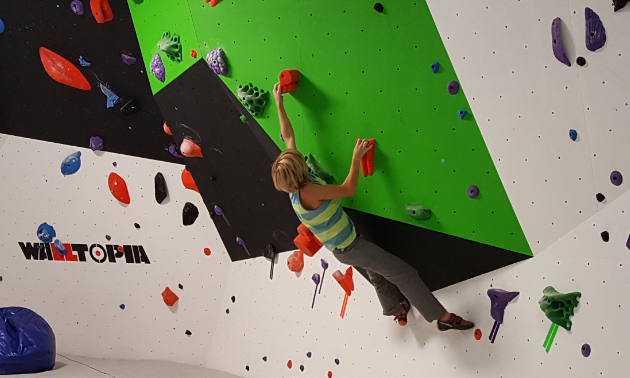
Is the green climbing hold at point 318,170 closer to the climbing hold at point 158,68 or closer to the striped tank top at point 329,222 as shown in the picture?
the striped tank top at point 329,222

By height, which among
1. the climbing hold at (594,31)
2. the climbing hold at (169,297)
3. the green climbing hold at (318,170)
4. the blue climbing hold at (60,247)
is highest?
the climbing hold at (594,31)

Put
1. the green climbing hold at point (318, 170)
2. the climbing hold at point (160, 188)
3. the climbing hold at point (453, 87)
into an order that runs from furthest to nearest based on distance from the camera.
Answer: the climbing hold at point (160, 188)
the green climbing hold at point (318, 170)
the climbing hold at point (453, 87)

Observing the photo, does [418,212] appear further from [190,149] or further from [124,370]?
[124,370]

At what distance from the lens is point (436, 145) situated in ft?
7.85

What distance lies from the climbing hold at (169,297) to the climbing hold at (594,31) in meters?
2.79

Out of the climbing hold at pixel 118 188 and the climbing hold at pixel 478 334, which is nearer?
the climbing hold at pixel 478 334

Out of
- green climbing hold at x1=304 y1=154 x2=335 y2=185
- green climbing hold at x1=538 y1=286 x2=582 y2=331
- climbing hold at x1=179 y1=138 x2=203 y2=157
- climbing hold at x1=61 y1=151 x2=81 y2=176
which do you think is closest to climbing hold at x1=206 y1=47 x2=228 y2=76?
climbing hold at x1=179 y1=138 x2=203 y2=157

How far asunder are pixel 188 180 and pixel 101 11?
1.03 meters

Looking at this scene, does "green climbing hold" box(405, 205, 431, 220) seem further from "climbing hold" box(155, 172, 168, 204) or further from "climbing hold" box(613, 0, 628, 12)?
"climbing hold" box(155, 172, 168, 204)

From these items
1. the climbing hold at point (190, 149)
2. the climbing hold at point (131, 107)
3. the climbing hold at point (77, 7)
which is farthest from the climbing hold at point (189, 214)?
the climbing hold at point (77, 7)

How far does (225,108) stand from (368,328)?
4.26 feet

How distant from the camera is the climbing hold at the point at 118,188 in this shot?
3.72 meters

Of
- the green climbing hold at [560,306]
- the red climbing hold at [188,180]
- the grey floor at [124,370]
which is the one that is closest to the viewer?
the green climbing hold at [560,306]

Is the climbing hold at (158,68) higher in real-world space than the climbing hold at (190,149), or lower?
higher
